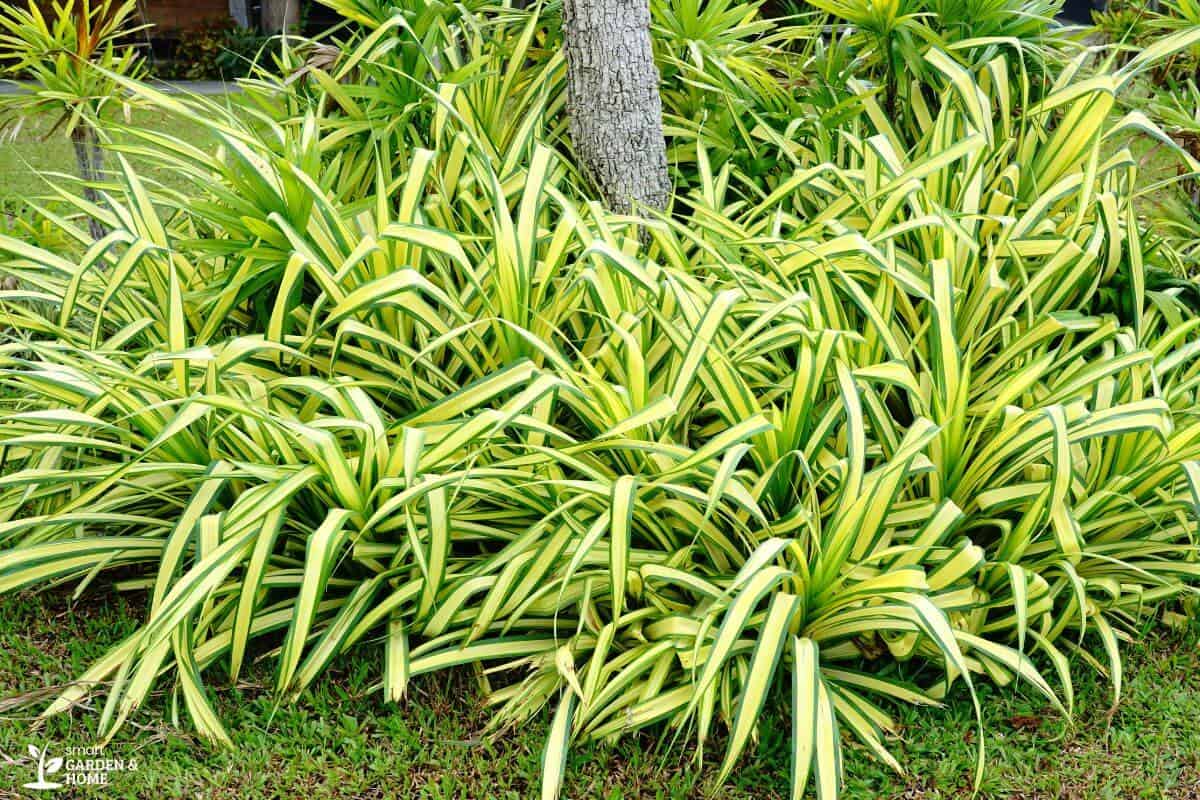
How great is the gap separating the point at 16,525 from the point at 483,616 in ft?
3.14

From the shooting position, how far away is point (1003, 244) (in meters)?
2.45

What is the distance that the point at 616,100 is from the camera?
2.75 meters

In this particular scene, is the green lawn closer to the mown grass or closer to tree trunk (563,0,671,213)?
tree trunk (563,0,671,213)

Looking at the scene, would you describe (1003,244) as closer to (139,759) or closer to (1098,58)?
(139,759)

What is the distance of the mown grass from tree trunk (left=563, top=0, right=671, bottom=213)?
1346 millimetres

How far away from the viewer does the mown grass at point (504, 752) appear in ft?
5.89

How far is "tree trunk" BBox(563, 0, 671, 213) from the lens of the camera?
2.67 metres

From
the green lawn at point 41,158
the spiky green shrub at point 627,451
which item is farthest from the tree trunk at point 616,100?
the green lawn at point 41,158

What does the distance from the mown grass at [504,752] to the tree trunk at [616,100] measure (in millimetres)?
1346

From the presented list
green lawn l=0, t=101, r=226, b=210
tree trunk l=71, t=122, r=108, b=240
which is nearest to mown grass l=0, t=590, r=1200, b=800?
tree trunk l=71, t=122, r=108, b=240

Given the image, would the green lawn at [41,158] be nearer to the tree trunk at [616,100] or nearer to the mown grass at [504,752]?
the tree trunk at [616,100]

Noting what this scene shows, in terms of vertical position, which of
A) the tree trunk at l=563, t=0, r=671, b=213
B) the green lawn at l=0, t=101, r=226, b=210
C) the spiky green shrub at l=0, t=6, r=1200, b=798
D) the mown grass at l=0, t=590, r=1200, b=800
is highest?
the tree trunk at l=563, t=0, r=671, b=213

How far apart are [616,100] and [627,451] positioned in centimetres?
110

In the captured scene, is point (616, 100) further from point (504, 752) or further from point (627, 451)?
point (504, 752)
